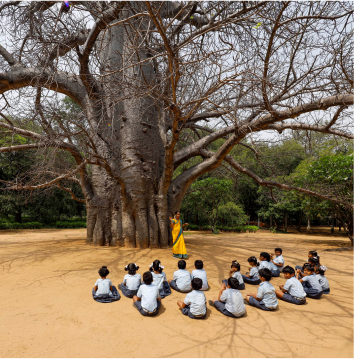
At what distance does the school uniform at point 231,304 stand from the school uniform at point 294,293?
37.0 inches

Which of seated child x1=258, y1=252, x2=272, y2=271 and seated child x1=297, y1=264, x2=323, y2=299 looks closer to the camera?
seated child x1=297, y1=264, x2=323, y2=299

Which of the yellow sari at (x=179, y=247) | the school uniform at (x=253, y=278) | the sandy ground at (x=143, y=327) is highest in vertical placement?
the yellow sari at (x=179, y=247)

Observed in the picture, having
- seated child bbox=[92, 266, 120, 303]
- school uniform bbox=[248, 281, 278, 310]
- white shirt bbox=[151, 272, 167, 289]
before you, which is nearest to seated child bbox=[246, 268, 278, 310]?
school uniform bbox=[248, 281, 278, 310]

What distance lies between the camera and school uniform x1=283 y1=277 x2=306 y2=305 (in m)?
3.54

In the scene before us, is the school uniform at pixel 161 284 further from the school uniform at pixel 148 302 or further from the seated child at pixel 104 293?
the seated child at pixel 104 293

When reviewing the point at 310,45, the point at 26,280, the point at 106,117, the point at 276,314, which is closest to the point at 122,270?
the point at 26,280

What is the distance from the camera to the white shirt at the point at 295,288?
3547mm

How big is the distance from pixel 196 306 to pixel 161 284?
0.82m

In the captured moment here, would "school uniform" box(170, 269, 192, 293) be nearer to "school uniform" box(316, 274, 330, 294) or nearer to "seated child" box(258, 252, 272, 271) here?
"seated child" box(258, 252, 272, 271)

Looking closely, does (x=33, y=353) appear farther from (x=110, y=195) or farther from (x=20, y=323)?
(x=110, y=195)

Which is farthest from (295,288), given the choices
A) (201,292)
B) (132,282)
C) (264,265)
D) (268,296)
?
(132,282)

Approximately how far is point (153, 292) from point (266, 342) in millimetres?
1374

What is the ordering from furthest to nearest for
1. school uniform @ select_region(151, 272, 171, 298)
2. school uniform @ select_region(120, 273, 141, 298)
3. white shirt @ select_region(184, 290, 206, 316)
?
school uniform @ select_region(151, 272, 171, 298) < school uniform @ select_region(120, 273, 141, 298) < white shirt @ select_region(184, 290, 206, 316)

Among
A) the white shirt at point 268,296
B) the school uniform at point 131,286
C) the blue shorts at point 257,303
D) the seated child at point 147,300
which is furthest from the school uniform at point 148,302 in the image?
the white shirt at point 268,296
